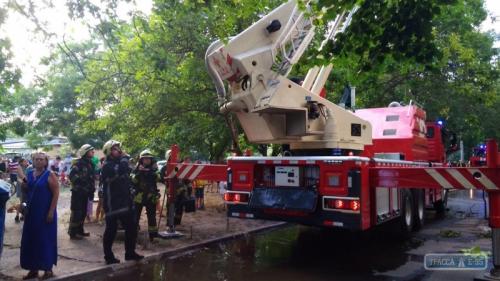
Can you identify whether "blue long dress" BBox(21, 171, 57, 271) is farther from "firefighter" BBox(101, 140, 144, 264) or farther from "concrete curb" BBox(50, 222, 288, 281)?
"firefighter" BBox(101, 140, 144, 264)

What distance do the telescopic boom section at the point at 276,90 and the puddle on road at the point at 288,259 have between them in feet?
6.38

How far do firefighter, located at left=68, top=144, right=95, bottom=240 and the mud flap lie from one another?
11.7 feet

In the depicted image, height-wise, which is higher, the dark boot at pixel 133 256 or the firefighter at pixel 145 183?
the firefighter at pixel 145 183

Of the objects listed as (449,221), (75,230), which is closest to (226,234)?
(75,230)

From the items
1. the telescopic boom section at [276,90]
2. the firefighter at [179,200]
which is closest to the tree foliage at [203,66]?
the telescopic boom section at [276,90]

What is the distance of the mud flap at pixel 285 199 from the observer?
6750mm

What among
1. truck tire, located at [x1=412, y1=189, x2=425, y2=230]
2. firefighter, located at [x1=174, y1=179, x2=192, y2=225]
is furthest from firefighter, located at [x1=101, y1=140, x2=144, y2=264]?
truck tire, located at [x1=412, y1=189, x2=425, y2=230]

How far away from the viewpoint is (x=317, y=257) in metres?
7.82

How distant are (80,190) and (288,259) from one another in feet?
14.0

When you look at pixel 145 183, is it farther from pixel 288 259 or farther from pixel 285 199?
pixel 288 259

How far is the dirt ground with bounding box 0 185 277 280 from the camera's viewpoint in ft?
21.7

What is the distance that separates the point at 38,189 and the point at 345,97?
6.96 metres

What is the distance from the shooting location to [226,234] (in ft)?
30.7

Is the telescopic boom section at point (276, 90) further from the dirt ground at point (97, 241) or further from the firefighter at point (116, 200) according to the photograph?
the dirt ground at point (97, 241)
